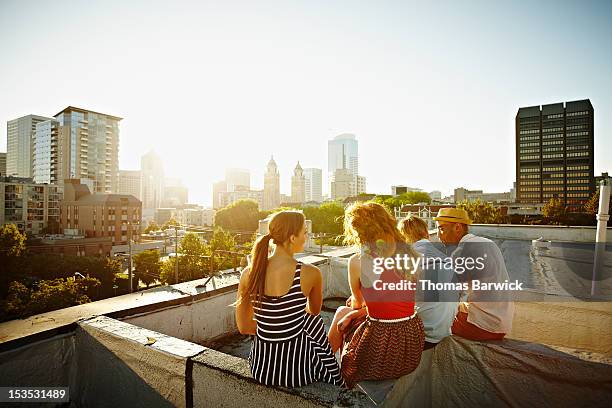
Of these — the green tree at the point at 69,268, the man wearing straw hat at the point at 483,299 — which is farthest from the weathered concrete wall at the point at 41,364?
the green tree at the point at 69,268

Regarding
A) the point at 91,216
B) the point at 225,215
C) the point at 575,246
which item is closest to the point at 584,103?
the point at 225,215

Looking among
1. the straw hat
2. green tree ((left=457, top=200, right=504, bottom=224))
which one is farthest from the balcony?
green tree ((left=457, top=200, right=504, bottom=224))

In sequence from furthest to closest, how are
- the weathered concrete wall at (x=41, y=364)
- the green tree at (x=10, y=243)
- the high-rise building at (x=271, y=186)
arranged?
1. the high-rise building at (x=271, y=186)
2. the green tree at (x=10, y=243)
3. the weathered concrete wall at (x=41, y=364)

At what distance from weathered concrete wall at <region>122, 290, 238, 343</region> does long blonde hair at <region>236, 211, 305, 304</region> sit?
2.09 m

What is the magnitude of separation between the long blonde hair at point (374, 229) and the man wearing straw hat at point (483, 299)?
530 mm

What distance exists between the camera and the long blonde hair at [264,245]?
2.19 metres

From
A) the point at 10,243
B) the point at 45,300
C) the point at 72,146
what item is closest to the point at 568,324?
the point at 45,300

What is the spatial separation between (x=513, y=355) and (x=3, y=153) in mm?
160548

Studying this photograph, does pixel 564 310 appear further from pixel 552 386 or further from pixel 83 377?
pixel 83 377

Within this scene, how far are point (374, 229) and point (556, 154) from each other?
139464 millimetres

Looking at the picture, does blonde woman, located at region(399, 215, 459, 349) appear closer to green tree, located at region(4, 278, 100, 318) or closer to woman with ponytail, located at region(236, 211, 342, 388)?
woman with ponytail, located at region(236, 211, 342, 388)

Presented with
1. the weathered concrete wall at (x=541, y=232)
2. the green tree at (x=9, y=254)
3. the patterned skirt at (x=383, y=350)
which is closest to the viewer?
the patterned skirt at (x=383, y=350)

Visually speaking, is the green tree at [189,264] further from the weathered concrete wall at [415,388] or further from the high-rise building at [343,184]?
the high-rise building at [343,184]

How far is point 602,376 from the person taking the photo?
1.64 meters
